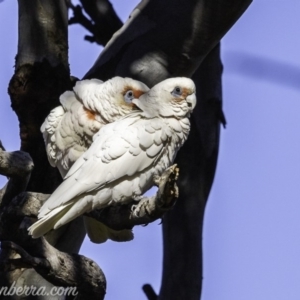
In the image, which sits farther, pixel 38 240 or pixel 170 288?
pixel 170 288

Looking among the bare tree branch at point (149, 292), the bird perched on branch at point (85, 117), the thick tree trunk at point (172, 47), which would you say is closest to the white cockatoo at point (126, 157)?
the bird perched on branch at point (85, 117)

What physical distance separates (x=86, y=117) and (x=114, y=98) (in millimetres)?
165

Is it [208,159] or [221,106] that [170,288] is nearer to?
[208,159]

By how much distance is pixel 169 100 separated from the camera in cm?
376

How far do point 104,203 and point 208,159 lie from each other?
6.39 ft

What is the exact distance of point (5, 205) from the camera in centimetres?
362

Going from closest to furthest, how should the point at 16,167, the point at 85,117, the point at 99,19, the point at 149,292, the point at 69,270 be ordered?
the point at 16,167, the point at 69,270, the point at 85,117, the point at 149,292, the point at 99,19

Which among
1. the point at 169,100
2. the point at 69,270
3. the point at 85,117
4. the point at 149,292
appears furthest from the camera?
the point at 149,292

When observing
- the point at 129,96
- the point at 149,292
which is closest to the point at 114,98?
the point at 129,96

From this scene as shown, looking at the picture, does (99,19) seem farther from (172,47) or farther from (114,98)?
(114,98)

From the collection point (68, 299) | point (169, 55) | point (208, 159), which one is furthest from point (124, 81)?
point (208, 159)

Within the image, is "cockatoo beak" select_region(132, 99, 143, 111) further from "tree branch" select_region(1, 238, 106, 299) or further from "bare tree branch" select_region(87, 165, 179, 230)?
"tree branch" select_region(1, 238, 106, 299)

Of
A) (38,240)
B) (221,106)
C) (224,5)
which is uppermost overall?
(224,5)

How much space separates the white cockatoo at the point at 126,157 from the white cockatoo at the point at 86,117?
0.38 feet
